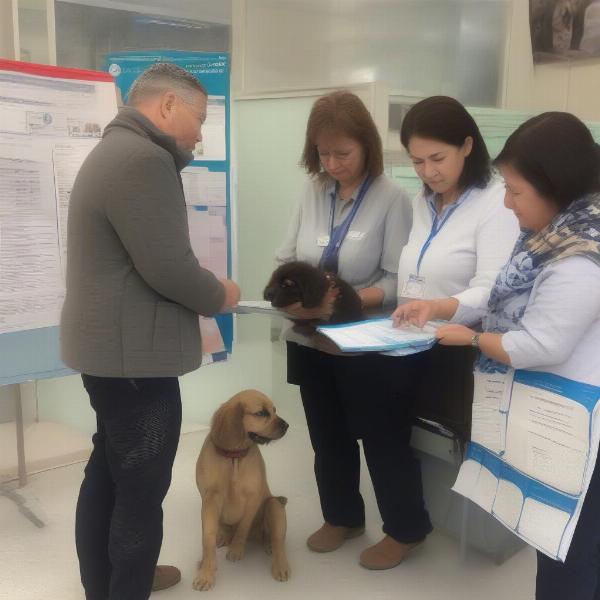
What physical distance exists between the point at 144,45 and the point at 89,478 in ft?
7.38

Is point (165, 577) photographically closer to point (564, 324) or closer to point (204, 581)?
point (204, 581)

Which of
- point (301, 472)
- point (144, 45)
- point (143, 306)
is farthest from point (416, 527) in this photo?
point (144, 45)

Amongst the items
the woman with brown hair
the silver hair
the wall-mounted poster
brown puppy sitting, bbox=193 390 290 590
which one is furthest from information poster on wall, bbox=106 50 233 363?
the wall-mounted poster

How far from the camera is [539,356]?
117cm

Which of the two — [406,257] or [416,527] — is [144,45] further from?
[416,527]

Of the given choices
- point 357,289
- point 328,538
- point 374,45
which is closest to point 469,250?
point 357,289

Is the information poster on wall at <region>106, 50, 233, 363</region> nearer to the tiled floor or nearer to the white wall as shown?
the white wall

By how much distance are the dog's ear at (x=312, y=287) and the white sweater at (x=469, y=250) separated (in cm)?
22

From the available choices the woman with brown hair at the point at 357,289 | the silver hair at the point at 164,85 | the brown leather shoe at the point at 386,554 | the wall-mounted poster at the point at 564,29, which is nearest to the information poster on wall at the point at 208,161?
the woman with brown hair at the point at 357,289

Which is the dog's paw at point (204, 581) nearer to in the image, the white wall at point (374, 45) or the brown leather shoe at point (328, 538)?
the brown leather shoe at point (328, 538)

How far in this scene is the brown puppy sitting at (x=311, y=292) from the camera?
171 cm

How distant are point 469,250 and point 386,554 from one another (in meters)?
1.03

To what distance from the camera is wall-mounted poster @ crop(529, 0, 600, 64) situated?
8.81ft

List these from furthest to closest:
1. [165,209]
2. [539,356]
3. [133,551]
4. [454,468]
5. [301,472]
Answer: [301,472] → [454,468] → [133,551] → [165,209] → [539,356]
